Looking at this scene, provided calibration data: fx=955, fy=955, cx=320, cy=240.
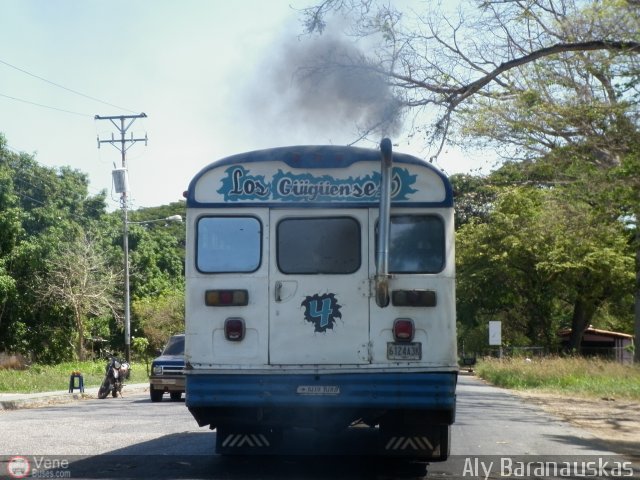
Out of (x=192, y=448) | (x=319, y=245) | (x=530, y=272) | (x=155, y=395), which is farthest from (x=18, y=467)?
(x=530, y=272)

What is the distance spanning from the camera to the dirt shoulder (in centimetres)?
1412

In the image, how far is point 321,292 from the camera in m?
9.48

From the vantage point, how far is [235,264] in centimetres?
962

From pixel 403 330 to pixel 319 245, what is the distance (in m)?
1.22

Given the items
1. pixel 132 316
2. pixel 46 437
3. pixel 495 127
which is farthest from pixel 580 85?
pixel 132 316

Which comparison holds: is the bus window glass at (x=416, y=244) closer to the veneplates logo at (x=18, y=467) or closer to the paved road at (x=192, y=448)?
the paved road at (x=192, y=448)

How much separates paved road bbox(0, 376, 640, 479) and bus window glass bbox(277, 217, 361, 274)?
2130 millimetres

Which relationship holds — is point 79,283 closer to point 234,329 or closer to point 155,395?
point 155,395

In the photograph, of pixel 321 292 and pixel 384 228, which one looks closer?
pixel 384 228

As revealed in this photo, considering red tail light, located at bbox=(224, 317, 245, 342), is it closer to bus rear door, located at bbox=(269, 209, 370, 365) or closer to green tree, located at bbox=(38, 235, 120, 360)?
bus rear door, located at bbox=(269, 209, 370, 365)

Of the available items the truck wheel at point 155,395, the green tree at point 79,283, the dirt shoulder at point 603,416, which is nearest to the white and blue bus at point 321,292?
the dirt shoulder at point 603,416

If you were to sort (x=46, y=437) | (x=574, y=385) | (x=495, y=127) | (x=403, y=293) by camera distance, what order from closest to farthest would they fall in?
(x=403, y=293)
(x=46, y=437)
(x=495, y=127)
(x=574, y=385)

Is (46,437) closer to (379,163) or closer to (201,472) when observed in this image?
(201,472)

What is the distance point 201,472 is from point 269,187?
3014 mm
